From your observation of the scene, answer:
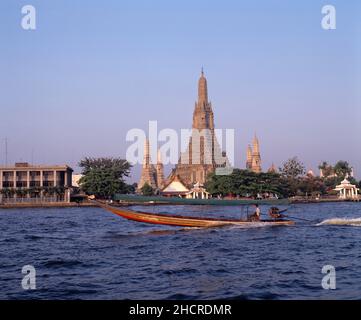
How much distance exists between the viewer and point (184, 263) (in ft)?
58.6

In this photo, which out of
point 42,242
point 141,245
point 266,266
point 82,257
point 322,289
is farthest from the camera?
point 42,242

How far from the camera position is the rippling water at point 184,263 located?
527 inches

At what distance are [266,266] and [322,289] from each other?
383 centimetres

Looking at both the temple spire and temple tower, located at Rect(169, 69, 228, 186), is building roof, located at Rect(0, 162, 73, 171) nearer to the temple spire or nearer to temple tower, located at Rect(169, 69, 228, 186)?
temple tower, located at Rect(169, 69, 228, 186)

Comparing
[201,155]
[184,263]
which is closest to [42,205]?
[201,155]

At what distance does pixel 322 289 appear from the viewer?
1352 cm

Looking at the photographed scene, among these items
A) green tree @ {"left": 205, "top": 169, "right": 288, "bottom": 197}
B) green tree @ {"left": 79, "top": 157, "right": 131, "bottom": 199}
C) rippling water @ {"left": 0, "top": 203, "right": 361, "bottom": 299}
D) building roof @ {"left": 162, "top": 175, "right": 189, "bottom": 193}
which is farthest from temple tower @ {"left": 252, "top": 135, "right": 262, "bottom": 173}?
rippling water @ {"left": 0, "top": 203, "right": 361, "bottom": 299}

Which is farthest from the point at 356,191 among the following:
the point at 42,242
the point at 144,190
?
the point at 42,242

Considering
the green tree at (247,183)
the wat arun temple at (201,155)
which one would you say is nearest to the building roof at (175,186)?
the wat arun temple at (201,155)

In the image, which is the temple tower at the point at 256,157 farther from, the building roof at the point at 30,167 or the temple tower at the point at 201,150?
the building roof at the point at 30,167

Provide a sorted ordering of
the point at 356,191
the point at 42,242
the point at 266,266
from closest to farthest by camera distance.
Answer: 1. the point at 266,266
2. the point at 42,242
3. the point at 356,191

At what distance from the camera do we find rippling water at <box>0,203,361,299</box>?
13.4 metres
